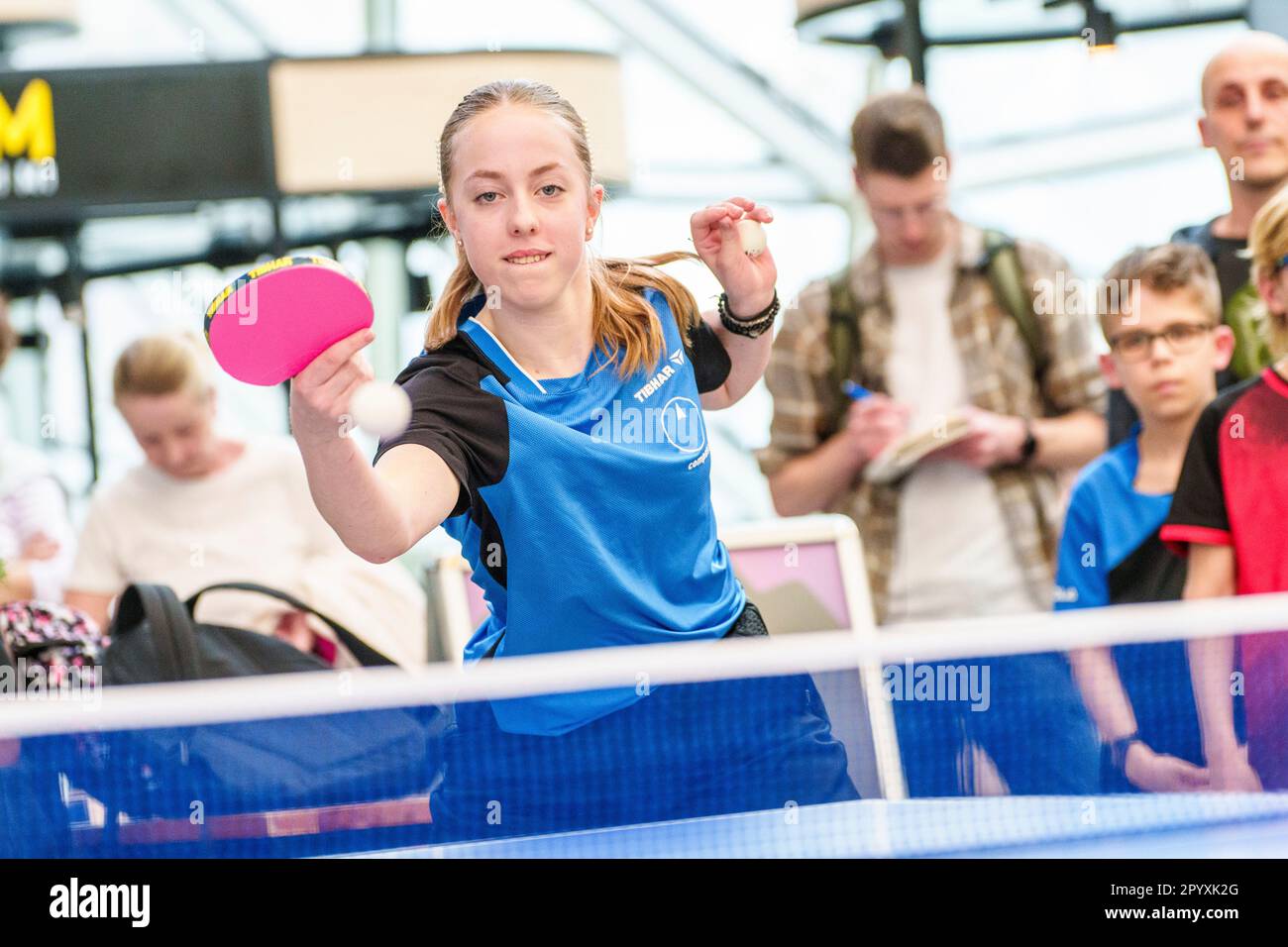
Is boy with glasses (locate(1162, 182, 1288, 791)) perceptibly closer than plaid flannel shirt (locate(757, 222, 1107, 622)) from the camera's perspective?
Yes

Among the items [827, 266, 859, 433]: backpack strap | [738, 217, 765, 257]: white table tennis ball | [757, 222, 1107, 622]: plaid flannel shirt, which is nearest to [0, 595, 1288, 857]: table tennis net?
[738, 217, 765, 257]: white table tennis ball

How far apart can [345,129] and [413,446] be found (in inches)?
219

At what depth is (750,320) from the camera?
6.64ft

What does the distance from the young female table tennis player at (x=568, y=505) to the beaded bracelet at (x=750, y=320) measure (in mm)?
125

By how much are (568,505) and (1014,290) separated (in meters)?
1.64

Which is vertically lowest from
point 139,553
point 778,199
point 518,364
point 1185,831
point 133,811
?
point 1185,831

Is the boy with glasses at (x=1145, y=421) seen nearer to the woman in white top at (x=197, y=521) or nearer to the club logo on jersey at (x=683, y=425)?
the club logo on jersey at (x=683, y=425)

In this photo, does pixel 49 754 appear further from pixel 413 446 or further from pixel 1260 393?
pixel 1260 393

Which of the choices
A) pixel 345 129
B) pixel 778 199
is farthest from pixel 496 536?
pixel 778 199

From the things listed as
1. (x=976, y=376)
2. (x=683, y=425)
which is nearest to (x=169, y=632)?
(x=683, y=425)

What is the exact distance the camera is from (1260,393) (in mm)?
2574
